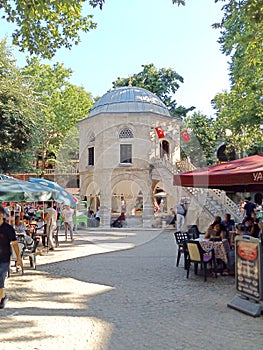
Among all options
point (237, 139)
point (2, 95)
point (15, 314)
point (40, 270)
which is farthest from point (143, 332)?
point (237, 139)

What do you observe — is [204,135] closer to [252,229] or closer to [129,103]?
[129,103]

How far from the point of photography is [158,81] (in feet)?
131

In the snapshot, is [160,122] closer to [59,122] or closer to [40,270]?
[59,122]

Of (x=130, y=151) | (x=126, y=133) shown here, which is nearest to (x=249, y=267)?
(x=130, y=151)

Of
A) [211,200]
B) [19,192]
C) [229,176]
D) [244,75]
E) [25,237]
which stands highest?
[244,75]

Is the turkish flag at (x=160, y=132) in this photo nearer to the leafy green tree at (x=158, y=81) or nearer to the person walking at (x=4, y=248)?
the leafy green tree at (x=158, y=81)

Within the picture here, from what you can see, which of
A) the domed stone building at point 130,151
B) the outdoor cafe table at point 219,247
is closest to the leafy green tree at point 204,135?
the domed stone building at point 130,151

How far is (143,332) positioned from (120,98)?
24932mm

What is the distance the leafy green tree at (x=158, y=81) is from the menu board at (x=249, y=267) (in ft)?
110

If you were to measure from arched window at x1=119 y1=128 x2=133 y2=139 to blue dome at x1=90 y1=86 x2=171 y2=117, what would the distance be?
1.47m

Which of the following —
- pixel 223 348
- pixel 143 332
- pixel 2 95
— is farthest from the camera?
pixel 2 95

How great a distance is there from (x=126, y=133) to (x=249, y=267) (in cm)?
2097

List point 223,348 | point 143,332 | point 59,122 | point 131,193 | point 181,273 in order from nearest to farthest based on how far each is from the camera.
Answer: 1. point 223,348
2. point 143,332
3. point 181,273
4. point 131,193
5. point 59,122

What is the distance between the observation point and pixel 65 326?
5.34 meters
